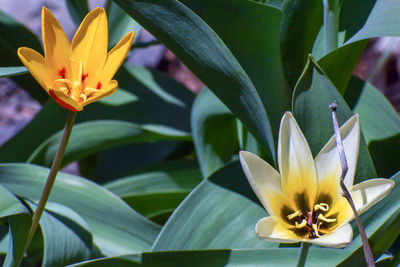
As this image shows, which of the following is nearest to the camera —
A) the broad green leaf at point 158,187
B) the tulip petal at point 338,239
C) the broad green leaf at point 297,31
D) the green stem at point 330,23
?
the tulip petal at point 338,239

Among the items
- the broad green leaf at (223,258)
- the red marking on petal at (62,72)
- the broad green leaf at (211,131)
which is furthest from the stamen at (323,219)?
the broad green leaf at (211,131)

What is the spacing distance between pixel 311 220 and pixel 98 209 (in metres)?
0.51

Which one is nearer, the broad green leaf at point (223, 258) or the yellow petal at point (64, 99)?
the yellow petal at point (64, 99)

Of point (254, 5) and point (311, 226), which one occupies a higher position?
point (254, 5)

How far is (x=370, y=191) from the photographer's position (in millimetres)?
599

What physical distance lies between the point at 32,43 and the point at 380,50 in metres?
1.49

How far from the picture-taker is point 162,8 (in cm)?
78

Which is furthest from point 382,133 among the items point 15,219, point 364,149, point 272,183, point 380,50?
point 380,50

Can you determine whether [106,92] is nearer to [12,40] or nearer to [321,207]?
[321,207]

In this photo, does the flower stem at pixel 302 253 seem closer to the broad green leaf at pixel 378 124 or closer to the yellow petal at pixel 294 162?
the yellow petal at pixel 294 162

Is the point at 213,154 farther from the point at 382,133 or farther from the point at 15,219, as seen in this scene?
the point at 15,219

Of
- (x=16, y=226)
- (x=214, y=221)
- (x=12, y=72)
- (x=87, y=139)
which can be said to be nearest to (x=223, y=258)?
(x=214, y=221)

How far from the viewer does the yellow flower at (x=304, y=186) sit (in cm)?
60

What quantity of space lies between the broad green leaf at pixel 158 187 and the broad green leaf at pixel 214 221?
0.66 ft
